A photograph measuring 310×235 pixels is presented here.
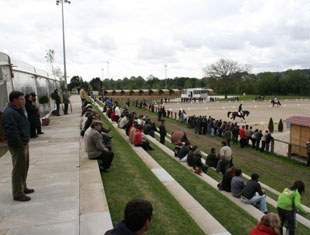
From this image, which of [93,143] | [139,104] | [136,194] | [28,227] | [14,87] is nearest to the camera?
[28,227]

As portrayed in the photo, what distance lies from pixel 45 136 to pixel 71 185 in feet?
23.0

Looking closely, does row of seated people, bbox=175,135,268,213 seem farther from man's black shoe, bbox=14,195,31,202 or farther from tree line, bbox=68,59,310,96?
tree line, bbox=68,59,310,96

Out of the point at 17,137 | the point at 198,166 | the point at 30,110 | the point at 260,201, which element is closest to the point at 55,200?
the point at 17,137

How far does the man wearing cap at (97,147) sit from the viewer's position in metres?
7.87

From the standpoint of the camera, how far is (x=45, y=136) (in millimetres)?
13016

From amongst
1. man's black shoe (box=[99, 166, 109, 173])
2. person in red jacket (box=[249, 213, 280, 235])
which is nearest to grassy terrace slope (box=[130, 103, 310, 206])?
person in red jacket (box=[249, 213, 280, 235])

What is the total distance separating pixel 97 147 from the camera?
26.4ft

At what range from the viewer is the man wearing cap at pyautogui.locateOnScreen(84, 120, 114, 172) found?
7867 millimetres

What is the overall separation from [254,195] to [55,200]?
5.45 meters

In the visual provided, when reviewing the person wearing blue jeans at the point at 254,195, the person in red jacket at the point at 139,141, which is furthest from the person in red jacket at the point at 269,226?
the person in red jacket at the point at 139,141

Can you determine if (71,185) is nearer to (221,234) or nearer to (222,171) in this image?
(221,234)

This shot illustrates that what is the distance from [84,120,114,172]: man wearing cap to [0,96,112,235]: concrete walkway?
0.72ft

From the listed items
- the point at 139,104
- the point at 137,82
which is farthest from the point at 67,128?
the point at 137,82

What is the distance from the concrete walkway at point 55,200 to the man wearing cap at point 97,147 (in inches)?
8.6
